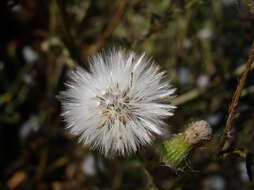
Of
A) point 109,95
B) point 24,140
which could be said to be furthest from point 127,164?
point 109,95

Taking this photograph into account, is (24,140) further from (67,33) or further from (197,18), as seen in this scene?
(197,18)

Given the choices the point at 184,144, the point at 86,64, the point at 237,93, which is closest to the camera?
the point at 237,93

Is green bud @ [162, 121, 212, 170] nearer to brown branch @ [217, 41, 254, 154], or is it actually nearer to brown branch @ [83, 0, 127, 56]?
brown branch @ [217, 41, 254, 154]

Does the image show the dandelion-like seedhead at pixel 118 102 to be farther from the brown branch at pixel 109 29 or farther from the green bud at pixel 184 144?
the brown branch at pixel 109 29

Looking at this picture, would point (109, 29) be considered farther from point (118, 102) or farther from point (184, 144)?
point (184, 144)

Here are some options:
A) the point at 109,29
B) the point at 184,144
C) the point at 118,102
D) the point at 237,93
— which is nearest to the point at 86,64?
the point at 109,29
